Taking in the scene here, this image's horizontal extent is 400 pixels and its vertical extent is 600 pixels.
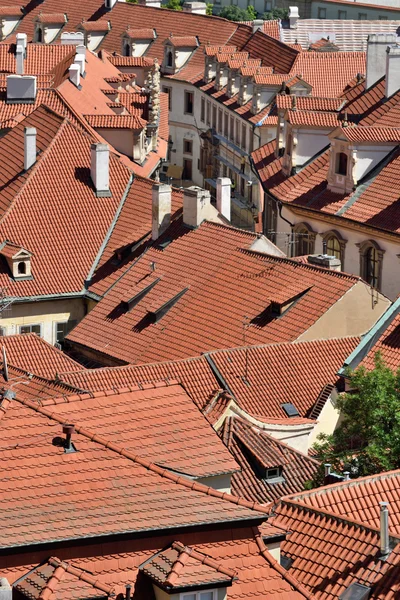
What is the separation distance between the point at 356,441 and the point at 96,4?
97844 mm

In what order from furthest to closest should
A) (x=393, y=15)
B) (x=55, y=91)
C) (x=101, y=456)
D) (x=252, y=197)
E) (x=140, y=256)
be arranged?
(x=393, y=15)
(x=252, y=197)
(x=55, y=91)
(x=140, y=256)
(x=101, y=456)

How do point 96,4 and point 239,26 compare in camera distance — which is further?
point 96,4

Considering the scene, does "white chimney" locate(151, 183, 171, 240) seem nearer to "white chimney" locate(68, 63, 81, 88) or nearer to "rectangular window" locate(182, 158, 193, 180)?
"white chimney" locate(68, 63, 81, 88)

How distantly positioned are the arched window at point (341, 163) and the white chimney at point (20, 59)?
91.5 feet

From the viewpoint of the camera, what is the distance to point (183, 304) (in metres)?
69.2

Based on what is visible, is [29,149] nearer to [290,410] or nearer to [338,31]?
[290,410]

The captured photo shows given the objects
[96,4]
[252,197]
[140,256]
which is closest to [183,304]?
[140,256]

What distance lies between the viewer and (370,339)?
61906mm

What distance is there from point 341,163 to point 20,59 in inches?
1157

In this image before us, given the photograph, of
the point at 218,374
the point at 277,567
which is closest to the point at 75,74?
the point at 218,374

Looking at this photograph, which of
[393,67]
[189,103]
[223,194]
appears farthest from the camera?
[189,103]

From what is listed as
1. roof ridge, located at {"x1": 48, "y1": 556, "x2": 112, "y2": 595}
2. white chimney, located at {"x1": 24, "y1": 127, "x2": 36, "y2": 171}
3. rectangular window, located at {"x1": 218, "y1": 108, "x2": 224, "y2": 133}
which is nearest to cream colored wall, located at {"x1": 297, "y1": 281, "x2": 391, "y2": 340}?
white chimney, located at {"x1": 24, "y1": 127, "x2": 36, "y2": 171}

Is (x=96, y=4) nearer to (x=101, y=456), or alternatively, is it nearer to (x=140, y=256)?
(x=140, y=256)

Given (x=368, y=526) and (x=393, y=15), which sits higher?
(x=368, y=526)
